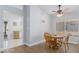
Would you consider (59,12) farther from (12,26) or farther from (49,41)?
(12,26)

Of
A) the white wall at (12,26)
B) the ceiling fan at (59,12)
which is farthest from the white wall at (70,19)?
the white wall at (12,26)

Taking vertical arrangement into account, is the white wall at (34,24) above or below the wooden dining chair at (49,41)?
above

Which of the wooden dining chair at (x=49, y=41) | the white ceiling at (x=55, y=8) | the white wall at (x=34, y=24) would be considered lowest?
the wooden dining chair at (x=49, y=41)

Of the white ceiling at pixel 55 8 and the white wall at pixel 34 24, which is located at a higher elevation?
the white ceiling at pixel 55 8

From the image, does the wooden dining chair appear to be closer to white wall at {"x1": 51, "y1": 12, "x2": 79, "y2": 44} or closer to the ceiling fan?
white wall at {"x1": 51, "y1": 12, "x2": 79, "y2": 44}

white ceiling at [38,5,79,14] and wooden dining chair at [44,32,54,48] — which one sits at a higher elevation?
white ceiling at [38,5,79,14]

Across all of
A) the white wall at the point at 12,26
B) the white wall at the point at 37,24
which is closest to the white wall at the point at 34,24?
the white wall at the point at 37,24

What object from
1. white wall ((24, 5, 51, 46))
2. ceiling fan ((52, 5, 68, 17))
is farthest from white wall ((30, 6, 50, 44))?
ceiling fan ((52, 5, 68, 17))

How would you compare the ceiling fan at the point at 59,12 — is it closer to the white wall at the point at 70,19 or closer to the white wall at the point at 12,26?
the white wall at the point at 70,19

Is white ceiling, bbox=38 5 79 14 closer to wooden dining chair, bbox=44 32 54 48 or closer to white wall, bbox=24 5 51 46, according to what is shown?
white wall, bbox=24 5 51 46

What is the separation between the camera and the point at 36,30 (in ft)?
6.73

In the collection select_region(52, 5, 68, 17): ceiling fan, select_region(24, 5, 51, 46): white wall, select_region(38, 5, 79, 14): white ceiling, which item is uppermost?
select_region(38, 5, 79, 14): white ceiling

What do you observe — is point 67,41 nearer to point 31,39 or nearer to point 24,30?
point 31,39
